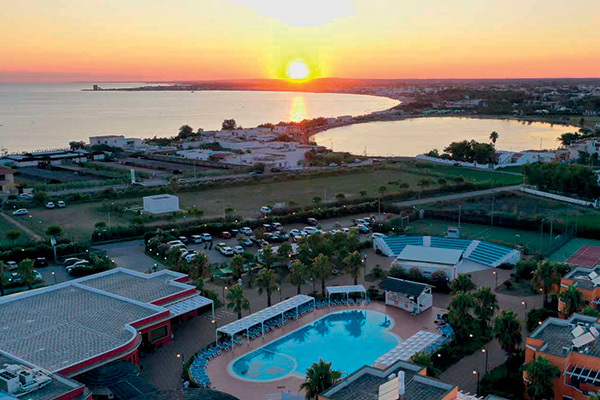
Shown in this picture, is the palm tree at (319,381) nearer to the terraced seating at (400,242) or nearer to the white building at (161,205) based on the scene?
the terraced seating at (400,242)

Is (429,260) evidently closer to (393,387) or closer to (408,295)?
(408,295)

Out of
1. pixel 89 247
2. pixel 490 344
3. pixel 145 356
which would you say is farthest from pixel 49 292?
pixel 490 344

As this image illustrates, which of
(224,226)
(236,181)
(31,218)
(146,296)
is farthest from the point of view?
(236,181)

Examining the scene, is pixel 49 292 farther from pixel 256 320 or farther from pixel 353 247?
pixel 353 247

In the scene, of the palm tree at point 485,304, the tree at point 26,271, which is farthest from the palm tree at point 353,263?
the tree at point 26,271

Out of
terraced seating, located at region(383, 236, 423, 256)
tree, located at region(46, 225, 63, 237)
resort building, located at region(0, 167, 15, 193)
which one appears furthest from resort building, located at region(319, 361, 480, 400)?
resort building, located at region(0, 167, 15, 193)

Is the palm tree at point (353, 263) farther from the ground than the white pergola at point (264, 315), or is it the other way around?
the palm tree at point (353, 263)

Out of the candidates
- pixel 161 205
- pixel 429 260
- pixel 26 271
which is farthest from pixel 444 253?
pixel 161 205
